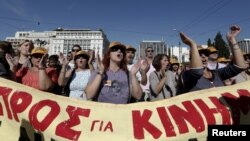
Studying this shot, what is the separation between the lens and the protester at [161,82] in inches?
227

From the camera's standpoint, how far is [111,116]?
163 inches

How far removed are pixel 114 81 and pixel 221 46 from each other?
246 ft

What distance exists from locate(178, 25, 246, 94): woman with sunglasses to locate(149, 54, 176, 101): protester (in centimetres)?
97

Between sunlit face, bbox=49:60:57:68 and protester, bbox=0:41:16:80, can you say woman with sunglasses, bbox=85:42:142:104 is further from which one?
sunlit face, bbox=49:60:57:68

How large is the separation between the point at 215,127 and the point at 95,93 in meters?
1.66

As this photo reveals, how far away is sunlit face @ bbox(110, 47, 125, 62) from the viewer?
4.80 metres

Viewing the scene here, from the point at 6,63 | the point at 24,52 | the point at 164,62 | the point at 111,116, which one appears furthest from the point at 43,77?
the point at 164,62

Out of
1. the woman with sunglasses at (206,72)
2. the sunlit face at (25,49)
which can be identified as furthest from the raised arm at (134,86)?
the sunlit face at (25,49)

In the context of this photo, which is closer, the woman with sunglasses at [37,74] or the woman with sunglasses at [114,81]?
the woman with sunglasses at [114,81]

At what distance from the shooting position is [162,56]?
622 centimetres

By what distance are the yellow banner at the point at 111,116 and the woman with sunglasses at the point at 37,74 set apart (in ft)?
1.90

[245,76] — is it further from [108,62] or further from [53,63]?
[53,63]

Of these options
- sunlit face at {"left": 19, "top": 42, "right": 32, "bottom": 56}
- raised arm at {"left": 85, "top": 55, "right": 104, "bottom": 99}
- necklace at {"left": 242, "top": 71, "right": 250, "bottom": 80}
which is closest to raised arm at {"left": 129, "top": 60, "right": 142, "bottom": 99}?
raised arm at {"left": 85, "top": 55, "right": 104, "bottom": 99}

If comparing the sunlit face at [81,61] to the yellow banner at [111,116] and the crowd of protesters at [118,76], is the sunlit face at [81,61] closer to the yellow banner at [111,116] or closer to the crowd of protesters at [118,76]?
the crowd of protesters at [118,76]
